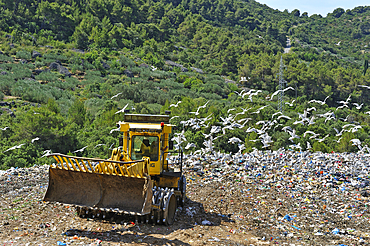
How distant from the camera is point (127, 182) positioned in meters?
6.46

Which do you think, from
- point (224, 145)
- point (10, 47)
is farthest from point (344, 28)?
point (224, 145)

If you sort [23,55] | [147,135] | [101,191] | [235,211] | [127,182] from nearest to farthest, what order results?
[127,182]
[101,191]
[147,135]
[235,211]
[23,55]

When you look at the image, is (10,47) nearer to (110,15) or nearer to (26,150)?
(110,15)

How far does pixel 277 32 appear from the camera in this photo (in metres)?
123

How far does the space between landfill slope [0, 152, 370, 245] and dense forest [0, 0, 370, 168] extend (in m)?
3.28

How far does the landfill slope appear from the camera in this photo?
6.50 metres

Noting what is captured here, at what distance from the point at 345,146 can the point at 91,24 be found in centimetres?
6367

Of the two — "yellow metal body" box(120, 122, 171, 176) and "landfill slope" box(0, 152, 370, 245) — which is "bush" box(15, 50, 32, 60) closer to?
"landfill slope" box(0, 152, 370, 245)

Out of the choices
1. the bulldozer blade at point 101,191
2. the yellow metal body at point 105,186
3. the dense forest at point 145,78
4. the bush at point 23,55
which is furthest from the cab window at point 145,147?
the bush at point 23,55

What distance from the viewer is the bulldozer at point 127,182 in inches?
251

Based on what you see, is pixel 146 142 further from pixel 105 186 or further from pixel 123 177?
pixel 105 186

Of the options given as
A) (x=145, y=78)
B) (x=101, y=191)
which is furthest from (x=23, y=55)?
(x=101, y=191)

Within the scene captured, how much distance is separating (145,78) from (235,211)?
1873 inches

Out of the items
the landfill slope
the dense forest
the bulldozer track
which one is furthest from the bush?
the bulldozer track
